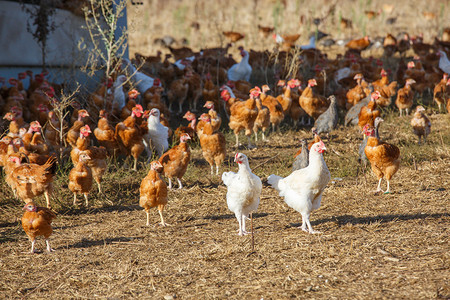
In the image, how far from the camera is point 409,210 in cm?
612

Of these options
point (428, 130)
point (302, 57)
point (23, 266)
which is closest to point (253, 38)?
point (302, 57)

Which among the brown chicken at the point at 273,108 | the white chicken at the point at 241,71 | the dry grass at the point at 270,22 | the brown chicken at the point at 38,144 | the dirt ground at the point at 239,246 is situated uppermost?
the dry grass at the point at 270,22

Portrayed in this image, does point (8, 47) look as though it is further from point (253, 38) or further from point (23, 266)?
point (253, 38)

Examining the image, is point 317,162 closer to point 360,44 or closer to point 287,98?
point 287,98

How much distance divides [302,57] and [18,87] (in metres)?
9.35

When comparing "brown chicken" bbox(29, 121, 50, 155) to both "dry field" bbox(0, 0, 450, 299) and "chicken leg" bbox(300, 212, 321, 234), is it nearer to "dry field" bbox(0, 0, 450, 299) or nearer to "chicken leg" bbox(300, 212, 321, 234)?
"dry field" bbox(0, 0, 450, 299)

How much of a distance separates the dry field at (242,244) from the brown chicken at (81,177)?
1.25 ft

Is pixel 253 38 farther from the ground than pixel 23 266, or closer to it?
farther from the ground

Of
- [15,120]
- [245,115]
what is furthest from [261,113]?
[15,120]

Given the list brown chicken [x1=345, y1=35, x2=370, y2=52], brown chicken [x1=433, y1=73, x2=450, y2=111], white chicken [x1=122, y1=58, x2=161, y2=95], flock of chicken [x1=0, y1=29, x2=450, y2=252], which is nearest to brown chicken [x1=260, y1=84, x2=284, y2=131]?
flock of chicken [x1=0, y1=29, x2=450, y2=252]

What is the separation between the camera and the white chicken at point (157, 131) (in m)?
8.92

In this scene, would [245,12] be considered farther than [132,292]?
Yes

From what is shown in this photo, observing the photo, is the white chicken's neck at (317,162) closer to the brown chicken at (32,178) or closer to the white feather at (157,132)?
the brown chicken at (32,178)

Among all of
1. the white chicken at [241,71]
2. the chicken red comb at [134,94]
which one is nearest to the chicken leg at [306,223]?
the chicken red comb at [134,94]
